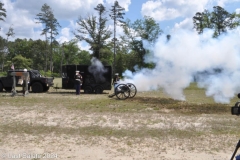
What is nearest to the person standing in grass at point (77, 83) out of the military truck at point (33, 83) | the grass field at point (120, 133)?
the military truck at point (33, 83)

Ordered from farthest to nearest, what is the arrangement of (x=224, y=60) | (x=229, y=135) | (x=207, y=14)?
(x=207, y=14) < (x=224, y=60) < (x=229, y=135)

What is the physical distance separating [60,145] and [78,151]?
2.26 feet

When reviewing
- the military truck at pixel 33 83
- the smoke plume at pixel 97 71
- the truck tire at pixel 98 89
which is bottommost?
the truck tire at pixel 98 89

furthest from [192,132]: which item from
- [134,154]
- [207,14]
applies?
[207,14]

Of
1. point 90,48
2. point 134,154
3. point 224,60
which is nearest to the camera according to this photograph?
point 134,154

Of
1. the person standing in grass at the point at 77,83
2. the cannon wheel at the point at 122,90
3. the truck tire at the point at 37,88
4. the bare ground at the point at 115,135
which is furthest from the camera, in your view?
the truck tire at the point at 37,88

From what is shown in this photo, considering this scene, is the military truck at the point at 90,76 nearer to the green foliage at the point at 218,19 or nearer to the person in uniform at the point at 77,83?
the person in uniform at the point at 77,83

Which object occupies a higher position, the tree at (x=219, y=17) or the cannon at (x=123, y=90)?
the tree at (x=219, y=17)

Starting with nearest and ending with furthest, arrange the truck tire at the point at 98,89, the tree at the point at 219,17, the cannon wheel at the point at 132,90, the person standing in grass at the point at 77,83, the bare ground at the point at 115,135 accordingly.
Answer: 1. the bare ground at the point at 115,135
2. the cannon wheel at the point at 132,90
3. the person standing in grass at the point at 77,83
4. the truck tire at the point at 98,89
5. the tree at the point at 219,17

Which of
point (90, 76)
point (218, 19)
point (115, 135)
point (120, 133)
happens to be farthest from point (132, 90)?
point (218, 19)

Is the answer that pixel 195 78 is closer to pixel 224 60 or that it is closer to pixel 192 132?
pixel 224 60

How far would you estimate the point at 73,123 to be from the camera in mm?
9664

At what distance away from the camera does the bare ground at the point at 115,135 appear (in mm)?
6582

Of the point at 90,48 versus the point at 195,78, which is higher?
the point at 90,48
